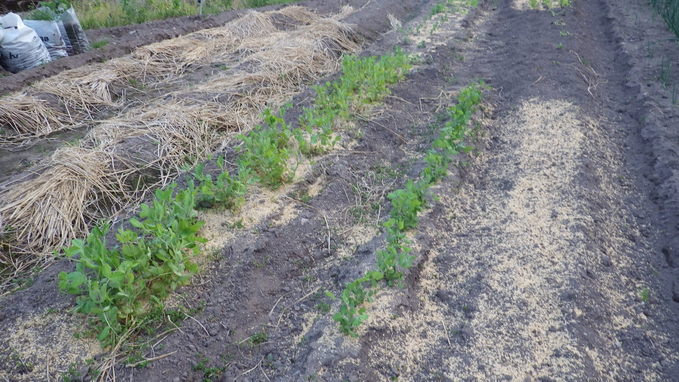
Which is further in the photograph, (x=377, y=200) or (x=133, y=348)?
(x=377, y=200)

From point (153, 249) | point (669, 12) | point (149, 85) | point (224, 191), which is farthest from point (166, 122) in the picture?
point (669, 12)

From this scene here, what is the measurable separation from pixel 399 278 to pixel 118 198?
Answer: 7.68 feet

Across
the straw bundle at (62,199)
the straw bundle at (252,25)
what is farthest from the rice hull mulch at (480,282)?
the straw bundle at (252,25)

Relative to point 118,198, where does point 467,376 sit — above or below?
below

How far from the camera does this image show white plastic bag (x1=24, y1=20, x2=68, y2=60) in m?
Answer: 6.86

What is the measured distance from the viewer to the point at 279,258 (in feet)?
11.3

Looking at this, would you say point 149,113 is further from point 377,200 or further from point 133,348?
point 133,348

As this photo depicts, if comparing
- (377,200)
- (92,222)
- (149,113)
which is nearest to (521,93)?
(377,200)

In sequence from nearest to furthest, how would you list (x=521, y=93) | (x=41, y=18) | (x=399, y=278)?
(x=399, y=278), (x=521, y=93), (x=41, y=18)

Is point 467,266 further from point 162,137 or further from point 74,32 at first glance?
point 74,32

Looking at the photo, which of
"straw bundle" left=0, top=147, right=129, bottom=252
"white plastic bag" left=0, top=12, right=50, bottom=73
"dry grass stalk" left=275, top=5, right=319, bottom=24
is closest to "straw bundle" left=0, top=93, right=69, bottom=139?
"straw bundle" left=0, top=147, right=129, bottom=252

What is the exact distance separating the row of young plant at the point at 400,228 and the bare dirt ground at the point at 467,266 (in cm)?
9

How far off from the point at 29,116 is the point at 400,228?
161 inches

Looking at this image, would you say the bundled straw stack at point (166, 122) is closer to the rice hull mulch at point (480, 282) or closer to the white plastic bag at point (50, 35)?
the white plastic bag at point (50, 35)
